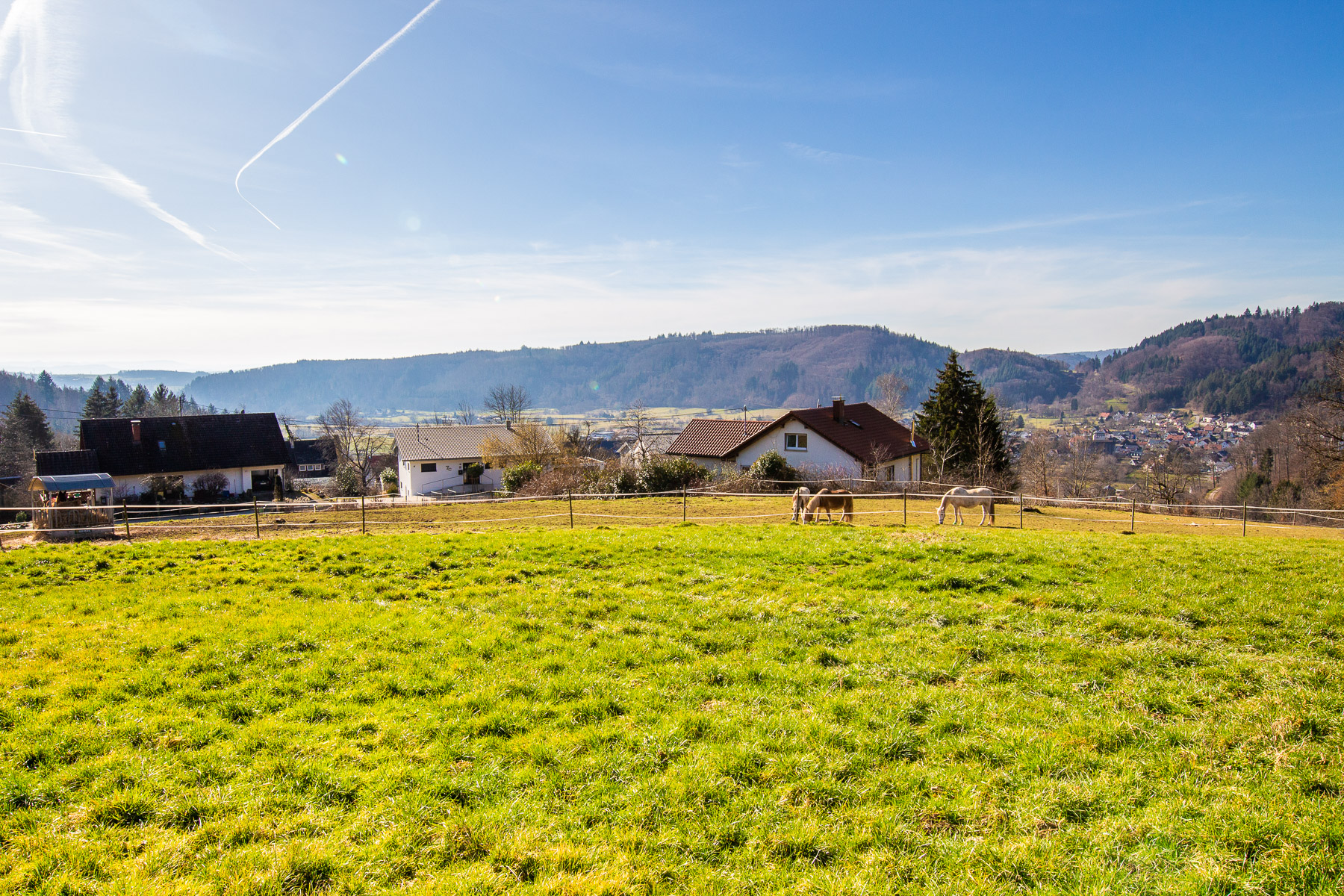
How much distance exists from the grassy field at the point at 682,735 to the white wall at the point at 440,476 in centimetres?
4771

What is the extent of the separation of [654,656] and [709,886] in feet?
12.1

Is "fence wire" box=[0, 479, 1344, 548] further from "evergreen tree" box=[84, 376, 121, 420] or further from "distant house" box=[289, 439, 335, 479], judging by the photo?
"evergreen tree" box=[84, 376, 121, 420]

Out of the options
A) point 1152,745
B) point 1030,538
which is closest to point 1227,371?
point 1030,538

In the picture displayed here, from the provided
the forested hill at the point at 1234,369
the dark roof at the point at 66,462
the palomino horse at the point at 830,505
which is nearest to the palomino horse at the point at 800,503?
the palomino horse at the point at 830,505

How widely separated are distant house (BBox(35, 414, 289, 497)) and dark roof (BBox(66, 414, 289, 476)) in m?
0.04

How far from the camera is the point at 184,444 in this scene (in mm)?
46188

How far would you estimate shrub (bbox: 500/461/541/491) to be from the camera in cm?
4016

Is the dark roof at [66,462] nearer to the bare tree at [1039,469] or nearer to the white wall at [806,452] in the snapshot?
the white wall at [806,452]

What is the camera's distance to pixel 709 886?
12.5ft

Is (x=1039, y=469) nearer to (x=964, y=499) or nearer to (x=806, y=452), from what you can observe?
(x=806, y=452)

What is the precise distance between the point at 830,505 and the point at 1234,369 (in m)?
198

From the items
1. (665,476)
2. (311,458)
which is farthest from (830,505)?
(311,458)

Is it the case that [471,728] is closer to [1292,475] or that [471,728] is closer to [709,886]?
[709,886]

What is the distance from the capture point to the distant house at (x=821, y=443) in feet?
131
